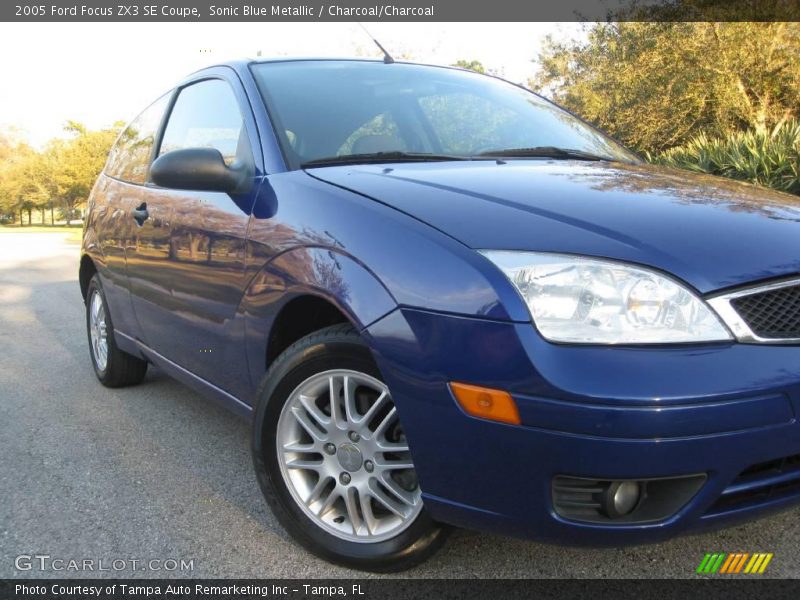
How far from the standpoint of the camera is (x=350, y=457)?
7.43 feet

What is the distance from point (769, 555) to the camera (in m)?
2.29

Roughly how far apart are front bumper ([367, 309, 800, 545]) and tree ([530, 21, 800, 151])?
1602 centimetres

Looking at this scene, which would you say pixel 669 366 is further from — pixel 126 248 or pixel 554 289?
pixel 126 248

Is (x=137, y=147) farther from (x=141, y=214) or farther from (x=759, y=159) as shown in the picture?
(x=759, y=159)

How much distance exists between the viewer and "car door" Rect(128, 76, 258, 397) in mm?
2697

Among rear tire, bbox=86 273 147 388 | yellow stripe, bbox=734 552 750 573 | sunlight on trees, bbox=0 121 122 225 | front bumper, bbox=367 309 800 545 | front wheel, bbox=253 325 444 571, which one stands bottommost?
sunlight on trees, bbox=0 121 122 225

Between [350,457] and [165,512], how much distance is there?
90 centimetres

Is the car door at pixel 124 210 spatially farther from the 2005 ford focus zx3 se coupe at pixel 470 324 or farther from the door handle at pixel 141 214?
the 2005 ford focus zx3 se coupe at pixel 470 324

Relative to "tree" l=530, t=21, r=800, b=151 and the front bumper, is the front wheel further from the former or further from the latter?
"tree" l=530, t=21, r=800, b=151

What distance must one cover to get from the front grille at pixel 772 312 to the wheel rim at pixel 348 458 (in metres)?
0.98

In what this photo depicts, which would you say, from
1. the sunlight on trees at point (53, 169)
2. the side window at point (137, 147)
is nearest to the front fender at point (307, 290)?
the side window at point (137, 147)

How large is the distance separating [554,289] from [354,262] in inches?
23.7

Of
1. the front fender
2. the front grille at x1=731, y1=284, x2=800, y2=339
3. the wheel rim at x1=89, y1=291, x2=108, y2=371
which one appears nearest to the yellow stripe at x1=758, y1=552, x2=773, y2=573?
the front grille at x1=731, y1=284, x2=800, y2=339

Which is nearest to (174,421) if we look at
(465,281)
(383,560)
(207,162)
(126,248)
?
(126,248)
